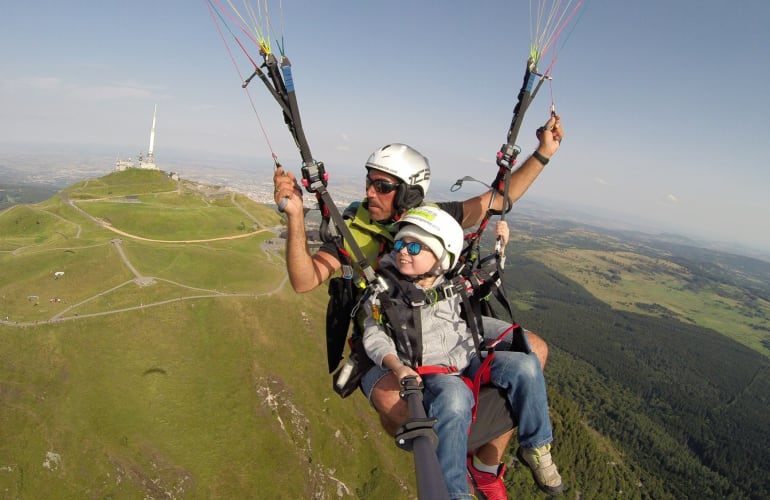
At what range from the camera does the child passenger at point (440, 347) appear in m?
4.11

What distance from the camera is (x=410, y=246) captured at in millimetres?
4734

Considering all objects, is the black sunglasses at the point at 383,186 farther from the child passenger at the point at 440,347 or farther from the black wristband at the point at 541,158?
the black wristband at the point at 541,158

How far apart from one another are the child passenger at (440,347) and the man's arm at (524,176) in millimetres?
1750

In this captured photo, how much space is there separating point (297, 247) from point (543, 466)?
4.27m

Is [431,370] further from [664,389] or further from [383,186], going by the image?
[664,389]

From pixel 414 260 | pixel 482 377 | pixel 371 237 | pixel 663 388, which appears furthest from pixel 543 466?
pixel 663 388

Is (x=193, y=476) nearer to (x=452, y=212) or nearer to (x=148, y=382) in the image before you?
(x=148, y=382)

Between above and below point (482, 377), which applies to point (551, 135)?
above

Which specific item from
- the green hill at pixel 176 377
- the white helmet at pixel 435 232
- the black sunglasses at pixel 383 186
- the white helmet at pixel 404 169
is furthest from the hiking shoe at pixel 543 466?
the green hill at pixel 176 377

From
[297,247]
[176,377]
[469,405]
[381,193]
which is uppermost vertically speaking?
[381,193]

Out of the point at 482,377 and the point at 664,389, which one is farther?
the point at 664,389

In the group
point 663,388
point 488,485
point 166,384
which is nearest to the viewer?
point 488,485

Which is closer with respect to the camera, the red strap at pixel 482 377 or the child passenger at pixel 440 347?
the child passenger at pixel 440 347

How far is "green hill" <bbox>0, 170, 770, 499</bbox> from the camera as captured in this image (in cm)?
2642
